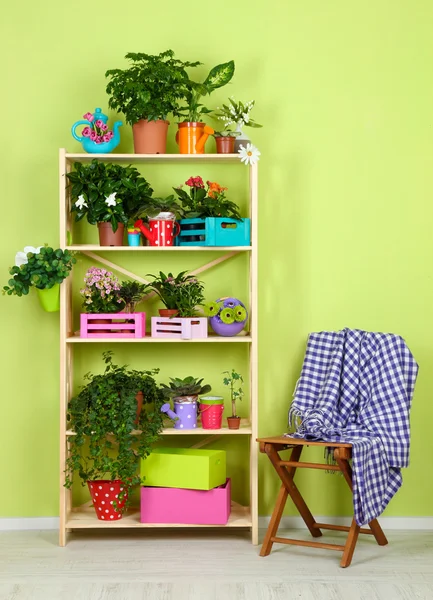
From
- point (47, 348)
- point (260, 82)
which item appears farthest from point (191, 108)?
point (47, 348)

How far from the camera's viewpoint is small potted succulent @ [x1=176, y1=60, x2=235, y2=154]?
3.66 m

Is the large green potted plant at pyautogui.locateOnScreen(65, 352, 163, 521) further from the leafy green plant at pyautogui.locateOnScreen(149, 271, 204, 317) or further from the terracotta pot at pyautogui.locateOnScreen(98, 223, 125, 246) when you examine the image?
the terracotta pot at pyautogui.locateOnScreen(98, 223, 125, 246)

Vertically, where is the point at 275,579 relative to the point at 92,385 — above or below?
below

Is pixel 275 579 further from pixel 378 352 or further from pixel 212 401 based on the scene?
pixel 378 352

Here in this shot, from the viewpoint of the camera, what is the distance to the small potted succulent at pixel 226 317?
361cm

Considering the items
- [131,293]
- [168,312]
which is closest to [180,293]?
[168,312]

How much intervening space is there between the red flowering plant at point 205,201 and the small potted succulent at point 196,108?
0.15 metres

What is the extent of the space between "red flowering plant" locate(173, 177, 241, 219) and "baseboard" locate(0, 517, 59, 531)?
1.57 m

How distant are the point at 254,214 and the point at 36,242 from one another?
1.05 metres

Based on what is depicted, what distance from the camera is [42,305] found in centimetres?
366

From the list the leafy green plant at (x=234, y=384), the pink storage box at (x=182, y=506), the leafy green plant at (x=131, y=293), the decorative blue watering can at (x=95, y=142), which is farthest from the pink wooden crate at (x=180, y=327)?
the decorative blue watering can at (x=95, y=142)

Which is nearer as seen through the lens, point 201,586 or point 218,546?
point 201,586

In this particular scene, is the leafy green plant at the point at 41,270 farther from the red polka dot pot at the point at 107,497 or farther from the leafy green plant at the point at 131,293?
the red polka dot pot at the point at 107,497

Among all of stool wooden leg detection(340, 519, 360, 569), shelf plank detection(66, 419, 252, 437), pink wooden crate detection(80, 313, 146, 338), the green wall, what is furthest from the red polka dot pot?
stool wooden leg detection(340, 519, 360, 569)
